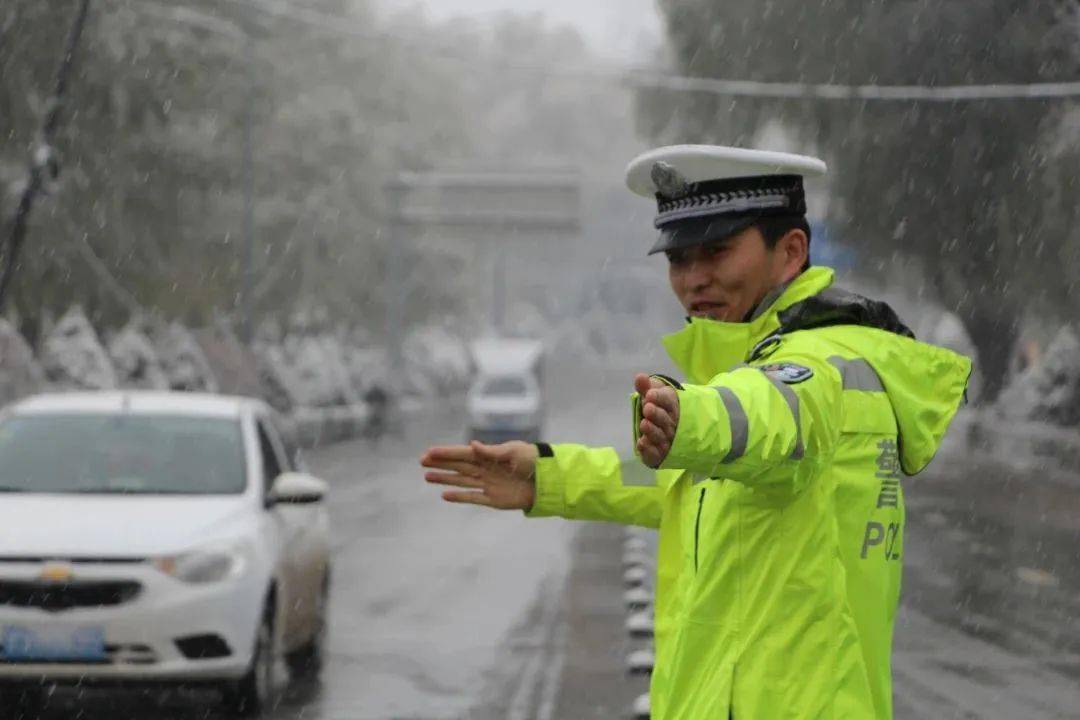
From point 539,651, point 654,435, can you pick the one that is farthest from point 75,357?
point 654,435

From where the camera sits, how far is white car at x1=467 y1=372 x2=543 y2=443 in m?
43.6

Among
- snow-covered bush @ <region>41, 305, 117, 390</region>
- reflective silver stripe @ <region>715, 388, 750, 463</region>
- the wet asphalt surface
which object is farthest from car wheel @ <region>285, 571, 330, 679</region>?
snow-covered bush @ <region>41, 305, 117, 390</region>

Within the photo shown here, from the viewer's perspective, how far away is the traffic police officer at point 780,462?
3100 mm

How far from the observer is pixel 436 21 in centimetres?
10062

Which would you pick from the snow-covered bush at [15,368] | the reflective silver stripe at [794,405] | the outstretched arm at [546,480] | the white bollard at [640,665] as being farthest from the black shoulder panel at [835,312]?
the snow-covered bush at [15,368]

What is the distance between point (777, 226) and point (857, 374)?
332mm

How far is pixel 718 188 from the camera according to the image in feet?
11.1

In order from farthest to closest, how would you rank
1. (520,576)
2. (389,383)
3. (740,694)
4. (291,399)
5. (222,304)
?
(389,383) < (291,399) < (222,304) < (520,576) < (740,694)

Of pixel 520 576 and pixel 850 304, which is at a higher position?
pixel 850 304

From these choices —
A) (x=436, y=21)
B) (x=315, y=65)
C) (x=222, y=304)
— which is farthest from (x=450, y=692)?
(x=436, y=21)

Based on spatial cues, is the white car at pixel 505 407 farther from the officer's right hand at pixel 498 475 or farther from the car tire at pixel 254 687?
the officer's right hand at pixel 498 475

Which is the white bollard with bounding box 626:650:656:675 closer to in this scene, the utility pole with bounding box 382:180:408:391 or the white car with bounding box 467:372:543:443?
the white car with bounding box 467:372:543:443

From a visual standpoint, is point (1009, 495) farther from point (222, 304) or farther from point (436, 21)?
point (436, 21)

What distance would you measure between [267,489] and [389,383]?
4710 centimetres
